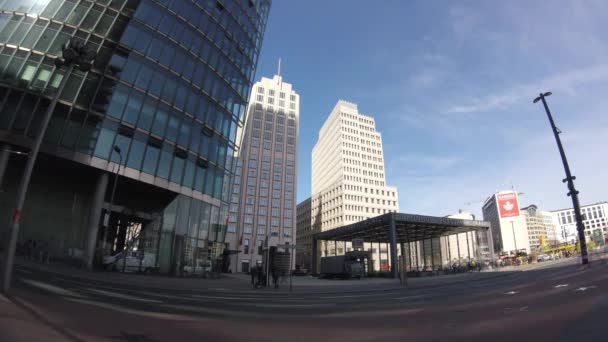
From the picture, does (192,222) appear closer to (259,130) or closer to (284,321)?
(284,321)

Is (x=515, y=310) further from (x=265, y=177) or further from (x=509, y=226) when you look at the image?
(x=509, y=226)

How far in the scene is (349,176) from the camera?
13162 cm

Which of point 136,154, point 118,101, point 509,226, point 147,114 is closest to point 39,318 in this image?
point 136,154

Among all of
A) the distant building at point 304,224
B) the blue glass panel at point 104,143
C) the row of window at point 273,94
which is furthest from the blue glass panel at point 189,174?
the distant building at point 304,224

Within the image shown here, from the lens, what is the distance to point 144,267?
28.9 metres

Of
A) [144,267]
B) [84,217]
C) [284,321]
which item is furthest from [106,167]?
[284,321]

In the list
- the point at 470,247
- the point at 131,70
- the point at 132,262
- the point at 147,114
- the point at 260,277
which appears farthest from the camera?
the point at 470,247

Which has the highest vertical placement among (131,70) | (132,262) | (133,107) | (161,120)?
(131,70)

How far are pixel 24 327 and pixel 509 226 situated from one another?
177 metres

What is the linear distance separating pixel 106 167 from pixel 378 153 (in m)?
129

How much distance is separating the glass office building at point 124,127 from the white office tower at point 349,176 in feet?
300

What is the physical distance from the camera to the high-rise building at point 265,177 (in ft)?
335

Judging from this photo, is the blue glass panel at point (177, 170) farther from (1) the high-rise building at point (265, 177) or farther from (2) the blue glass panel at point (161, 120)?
(1) the high-rise building at point (265, 177)

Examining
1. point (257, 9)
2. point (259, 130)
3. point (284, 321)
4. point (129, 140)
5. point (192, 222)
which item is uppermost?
point (259, 130)
